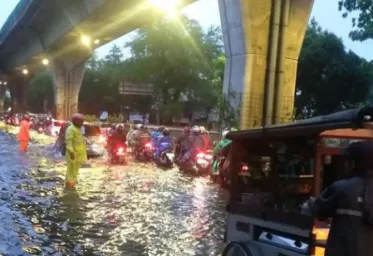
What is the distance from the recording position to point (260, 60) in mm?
15859

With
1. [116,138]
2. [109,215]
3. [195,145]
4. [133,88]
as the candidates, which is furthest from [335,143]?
[133,88]

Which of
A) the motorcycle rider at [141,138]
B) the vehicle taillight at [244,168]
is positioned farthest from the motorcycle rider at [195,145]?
the vehicle taillight at [244,168]

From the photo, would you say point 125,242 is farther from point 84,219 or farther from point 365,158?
point 365,158

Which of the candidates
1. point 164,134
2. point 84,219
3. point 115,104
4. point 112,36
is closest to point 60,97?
point 112,36

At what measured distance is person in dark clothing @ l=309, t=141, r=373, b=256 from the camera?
4004 millimetres

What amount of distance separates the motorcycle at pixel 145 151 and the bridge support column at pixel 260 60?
8185 mm

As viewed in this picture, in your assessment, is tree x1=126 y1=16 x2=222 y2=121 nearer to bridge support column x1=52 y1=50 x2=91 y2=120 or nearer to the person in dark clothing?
bridge support column x1=52 y1=50 x2=91 y2=120

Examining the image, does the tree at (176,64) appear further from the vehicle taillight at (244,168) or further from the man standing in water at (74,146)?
the vehicle taillight at (244,168)

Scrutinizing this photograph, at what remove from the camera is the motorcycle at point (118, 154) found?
2200 centimetres

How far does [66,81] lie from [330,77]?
2212 centimetres

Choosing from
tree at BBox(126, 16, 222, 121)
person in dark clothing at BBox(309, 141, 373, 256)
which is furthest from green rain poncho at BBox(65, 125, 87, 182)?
tree at BBox(126, 16, 222, 121)

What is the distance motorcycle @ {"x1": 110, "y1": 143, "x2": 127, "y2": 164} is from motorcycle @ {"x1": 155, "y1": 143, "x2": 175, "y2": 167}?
4.32ft

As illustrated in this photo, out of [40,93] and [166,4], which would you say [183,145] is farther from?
[40,93]

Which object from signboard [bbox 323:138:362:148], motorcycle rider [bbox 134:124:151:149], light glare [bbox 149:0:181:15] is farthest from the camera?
motorcycle rider [bbox 134:124:151:149]
